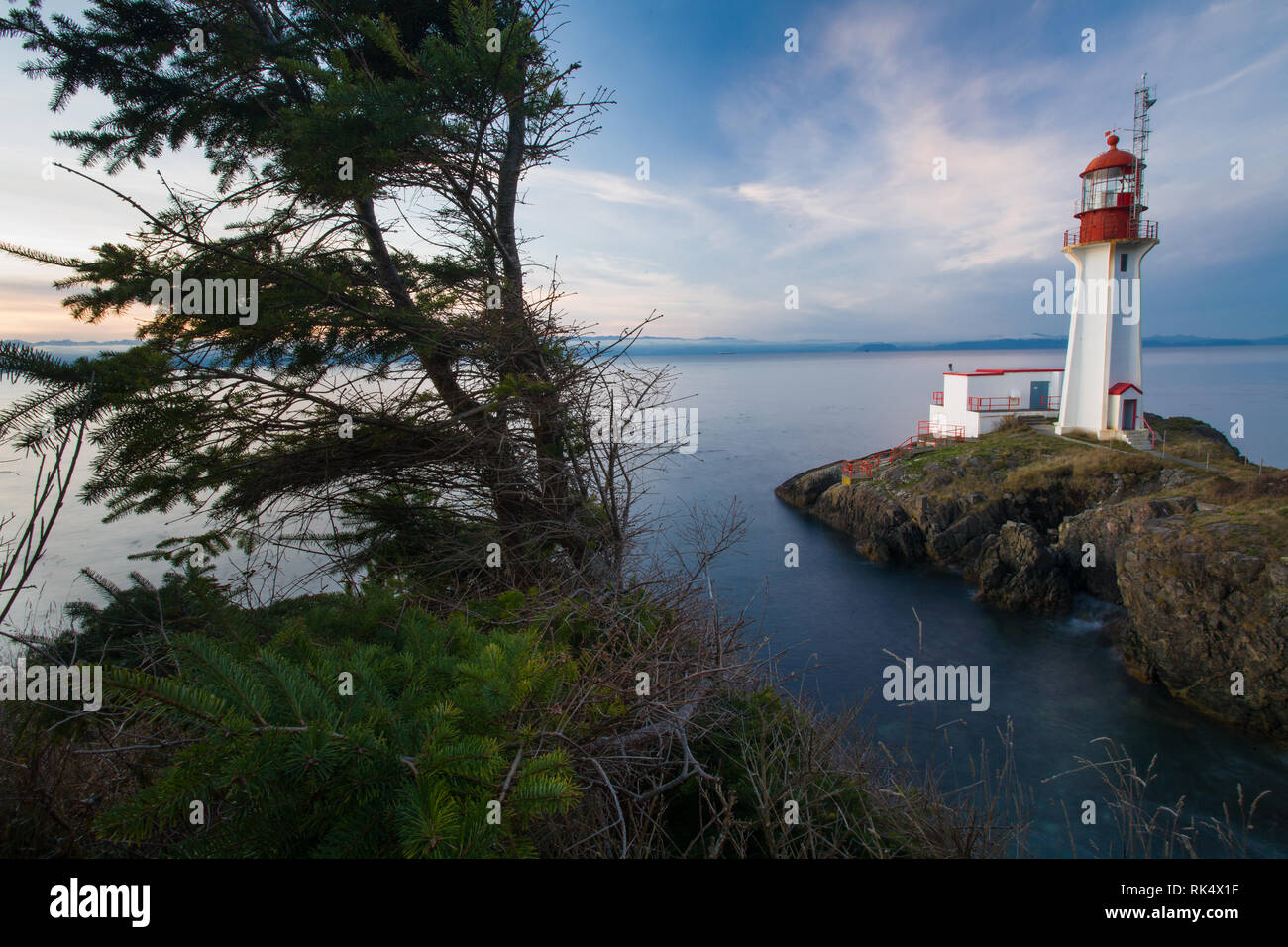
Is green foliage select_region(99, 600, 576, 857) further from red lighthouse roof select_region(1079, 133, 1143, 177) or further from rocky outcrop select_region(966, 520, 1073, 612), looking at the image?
red lighthouse roof select_region(1079, 133, 1143, 177)

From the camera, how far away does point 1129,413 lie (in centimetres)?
2509

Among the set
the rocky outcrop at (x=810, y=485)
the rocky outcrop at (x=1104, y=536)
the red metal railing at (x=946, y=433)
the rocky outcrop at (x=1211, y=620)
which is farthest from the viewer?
the rocky outcrop at (x=810, y=485)

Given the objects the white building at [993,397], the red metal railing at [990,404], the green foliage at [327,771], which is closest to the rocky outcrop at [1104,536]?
the white building at [993,397]

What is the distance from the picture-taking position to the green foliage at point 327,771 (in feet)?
4.41

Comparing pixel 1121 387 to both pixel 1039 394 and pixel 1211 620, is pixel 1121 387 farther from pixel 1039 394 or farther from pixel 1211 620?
pixel 1211 620

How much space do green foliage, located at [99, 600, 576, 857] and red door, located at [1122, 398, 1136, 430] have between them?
1211 inches

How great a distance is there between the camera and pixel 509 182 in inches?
254

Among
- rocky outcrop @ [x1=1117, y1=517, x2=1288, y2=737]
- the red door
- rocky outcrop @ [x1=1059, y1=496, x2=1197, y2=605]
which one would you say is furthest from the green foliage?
the red door

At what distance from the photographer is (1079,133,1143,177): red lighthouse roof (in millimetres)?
23500

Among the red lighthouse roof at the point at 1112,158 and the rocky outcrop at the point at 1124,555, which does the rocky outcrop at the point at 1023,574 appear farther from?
the red lighthouse roof at the point at 1112,158

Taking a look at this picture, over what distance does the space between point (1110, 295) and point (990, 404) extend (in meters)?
8.21

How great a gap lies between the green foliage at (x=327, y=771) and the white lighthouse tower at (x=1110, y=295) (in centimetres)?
3045
